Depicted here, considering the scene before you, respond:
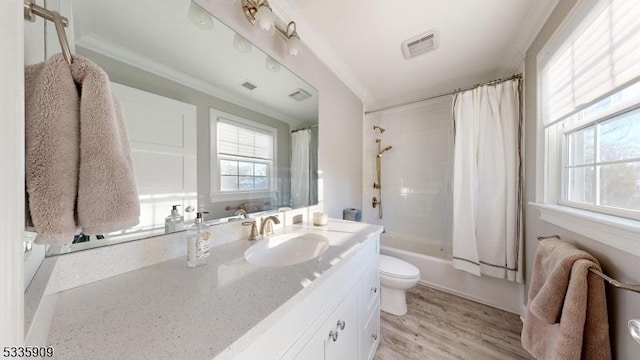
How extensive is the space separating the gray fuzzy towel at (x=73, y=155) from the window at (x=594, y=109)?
5.30ft

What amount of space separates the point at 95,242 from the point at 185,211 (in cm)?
28

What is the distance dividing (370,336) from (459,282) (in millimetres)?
1233

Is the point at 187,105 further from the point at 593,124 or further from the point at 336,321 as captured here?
the point at 593,124

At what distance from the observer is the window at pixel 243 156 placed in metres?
1.06

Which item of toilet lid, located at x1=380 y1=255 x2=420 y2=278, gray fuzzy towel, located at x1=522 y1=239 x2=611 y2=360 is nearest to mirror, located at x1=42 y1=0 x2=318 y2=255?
toilet lid, located at x1=380 y1=255 x2=420 y2=278

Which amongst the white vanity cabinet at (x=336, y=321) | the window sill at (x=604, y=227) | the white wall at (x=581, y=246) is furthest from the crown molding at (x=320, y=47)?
the window sill at (x=604, y=227)

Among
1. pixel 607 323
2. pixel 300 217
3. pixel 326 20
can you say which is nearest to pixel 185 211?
pixel 300 217

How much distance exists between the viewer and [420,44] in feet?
5.39

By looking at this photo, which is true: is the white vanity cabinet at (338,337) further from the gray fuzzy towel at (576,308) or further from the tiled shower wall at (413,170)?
the tiled shower wall at (413,170)

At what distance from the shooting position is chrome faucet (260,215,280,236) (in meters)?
1.16

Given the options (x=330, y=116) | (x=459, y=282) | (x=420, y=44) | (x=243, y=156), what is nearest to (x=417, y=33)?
(x=420, y=44)

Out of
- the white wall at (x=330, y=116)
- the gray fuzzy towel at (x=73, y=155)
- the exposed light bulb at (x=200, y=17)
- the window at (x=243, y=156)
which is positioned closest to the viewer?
the gray fuzzy towel at (x=73, y=155)

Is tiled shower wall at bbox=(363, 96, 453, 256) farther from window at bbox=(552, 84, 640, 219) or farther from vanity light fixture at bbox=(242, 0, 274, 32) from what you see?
vanity light fixture at bbox=(242, 0, 274, 32)

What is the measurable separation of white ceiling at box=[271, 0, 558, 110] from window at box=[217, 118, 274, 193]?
826 mm
